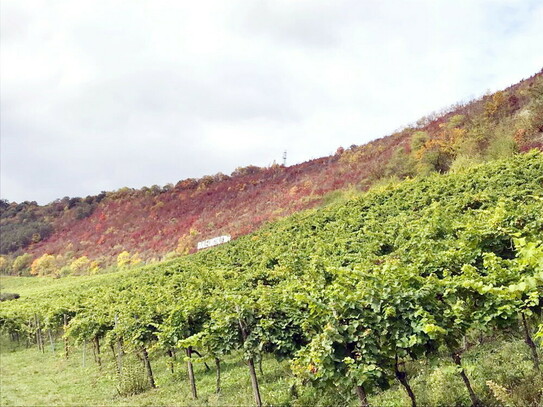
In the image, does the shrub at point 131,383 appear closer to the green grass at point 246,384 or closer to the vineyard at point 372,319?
the vineyard at point 372,319

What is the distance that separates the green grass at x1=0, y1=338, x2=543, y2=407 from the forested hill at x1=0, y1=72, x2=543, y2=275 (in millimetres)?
24143

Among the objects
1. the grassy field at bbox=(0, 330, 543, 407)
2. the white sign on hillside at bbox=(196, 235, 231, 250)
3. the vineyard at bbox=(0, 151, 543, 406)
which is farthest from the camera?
the white sign on hillside at bbox=(196, 235, 231, 250)

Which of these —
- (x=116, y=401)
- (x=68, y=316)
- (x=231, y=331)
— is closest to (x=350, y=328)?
(x=231, y=331)

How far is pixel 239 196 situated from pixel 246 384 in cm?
5164

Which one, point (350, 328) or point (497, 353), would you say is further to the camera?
point (497, 353)

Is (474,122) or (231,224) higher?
(474,122)

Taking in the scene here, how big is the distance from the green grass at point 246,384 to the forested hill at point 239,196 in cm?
2414

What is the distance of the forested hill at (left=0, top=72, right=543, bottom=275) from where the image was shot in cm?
3262

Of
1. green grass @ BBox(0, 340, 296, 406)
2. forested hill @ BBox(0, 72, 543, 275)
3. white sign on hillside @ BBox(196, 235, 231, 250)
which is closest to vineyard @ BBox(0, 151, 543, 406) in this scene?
green grass @ BBox(0, 340, 296, 406)

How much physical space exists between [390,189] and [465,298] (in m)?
23.3

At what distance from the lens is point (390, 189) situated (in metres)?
28.3

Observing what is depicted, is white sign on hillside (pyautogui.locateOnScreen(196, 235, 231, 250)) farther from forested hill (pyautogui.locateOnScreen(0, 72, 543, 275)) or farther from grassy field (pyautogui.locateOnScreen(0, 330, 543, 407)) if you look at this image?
grassy field (pyautogui.locateOnScreen(0, 330, 543, 407))

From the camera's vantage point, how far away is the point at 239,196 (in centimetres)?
6075

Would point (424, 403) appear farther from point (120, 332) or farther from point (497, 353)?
point (120, 332)
